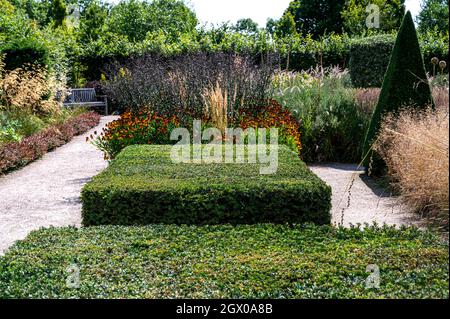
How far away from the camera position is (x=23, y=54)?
50.4 feet

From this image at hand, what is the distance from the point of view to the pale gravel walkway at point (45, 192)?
570 centimetres

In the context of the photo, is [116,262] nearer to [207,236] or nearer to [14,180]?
[207,236]

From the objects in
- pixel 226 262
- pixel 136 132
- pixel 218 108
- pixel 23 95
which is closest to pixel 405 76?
pixel 218 108

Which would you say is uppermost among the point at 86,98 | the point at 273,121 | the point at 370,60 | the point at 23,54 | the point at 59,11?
the point at 59,11

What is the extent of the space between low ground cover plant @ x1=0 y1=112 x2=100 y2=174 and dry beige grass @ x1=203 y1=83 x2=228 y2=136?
316cm

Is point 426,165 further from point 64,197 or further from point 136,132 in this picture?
point 136,132

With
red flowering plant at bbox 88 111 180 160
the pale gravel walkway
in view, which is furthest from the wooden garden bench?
red flowering plant at bbox 88 111 180 160

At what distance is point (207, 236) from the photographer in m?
3.96

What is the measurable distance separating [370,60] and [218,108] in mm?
6465

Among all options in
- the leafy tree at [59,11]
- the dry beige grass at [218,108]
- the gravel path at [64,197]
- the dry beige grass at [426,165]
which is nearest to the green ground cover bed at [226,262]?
the dry beige grass at [426,165]

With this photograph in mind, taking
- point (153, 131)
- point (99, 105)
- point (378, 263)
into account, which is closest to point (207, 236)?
point (378, 263)

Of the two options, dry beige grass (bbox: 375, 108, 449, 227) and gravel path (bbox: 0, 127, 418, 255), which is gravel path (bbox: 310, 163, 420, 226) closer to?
gravel path (bbox: 0, 127, 418, 255)

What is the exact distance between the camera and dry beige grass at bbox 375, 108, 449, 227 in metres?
3.51

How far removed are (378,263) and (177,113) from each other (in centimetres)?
571
